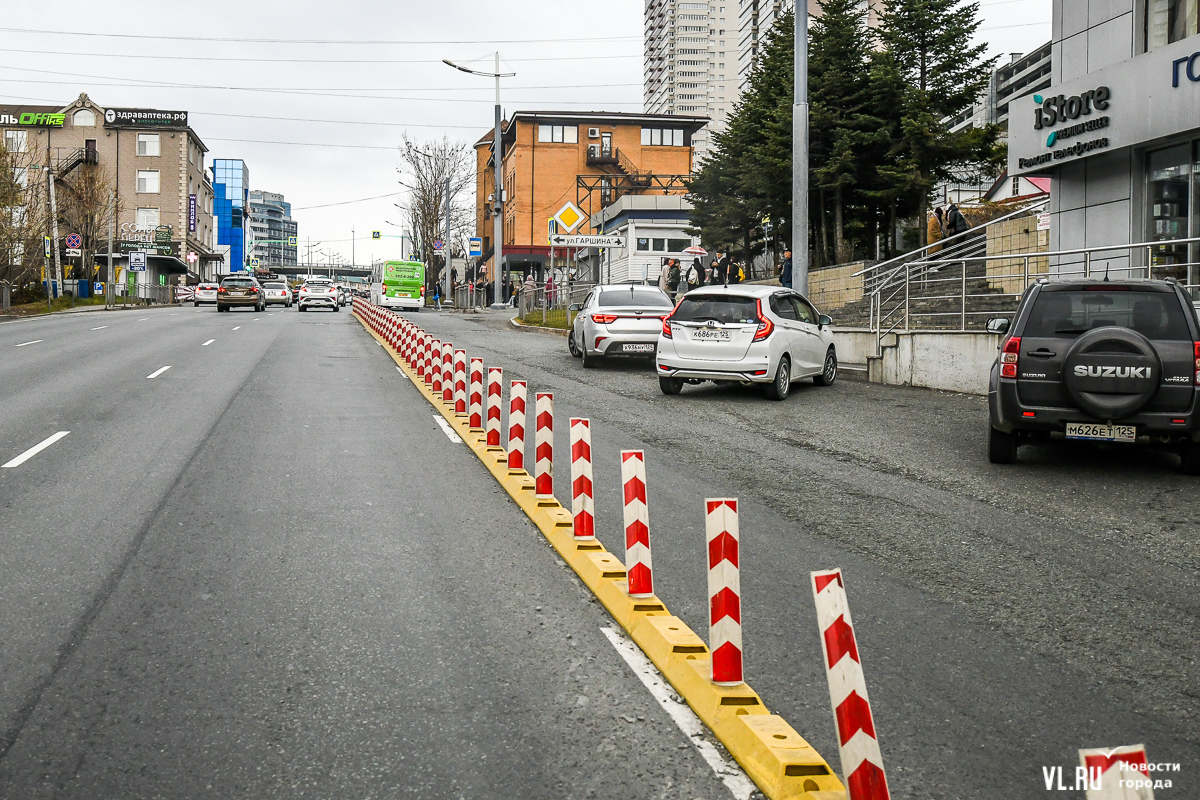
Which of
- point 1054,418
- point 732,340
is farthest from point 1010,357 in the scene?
point 732,340

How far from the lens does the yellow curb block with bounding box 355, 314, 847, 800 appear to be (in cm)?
367

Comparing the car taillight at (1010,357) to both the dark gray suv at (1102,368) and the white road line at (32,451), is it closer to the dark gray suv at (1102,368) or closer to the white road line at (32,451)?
the dark gray suv at (1102,368)

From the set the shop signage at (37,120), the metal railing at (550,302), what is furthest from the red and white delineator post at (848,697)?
the shop signage at (37,120)

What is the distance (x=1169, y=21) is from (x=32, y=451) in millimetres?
16861

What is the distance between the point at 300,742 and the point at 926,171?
94.6 feet

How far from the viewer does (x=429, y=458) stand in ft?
34.1

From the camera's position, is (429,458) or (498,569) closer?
(498,569)

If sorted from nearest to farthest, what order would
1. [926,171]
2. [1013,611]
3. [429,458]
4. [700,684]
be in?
1. [700,684]
2. [1013,611]
3. [429,458]
4. [926,171]

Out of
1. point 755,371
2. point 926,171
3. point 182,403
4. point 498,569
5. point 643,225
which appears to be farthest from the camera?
point 643,225

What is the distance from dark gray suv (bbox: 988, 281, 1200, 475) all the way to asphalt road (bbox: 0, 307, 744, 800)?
4.58m

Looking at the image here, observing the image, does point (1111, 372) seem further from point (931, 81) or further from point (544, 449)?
point (931, 81)

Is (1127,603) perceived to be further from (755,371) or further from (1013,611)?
(755,371)

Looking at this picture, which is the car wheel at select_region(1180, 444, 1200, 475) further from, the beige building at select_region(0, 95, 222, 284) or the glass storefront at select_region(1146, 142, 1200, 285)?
the beige building at select_region(0, 95, 222, 284)

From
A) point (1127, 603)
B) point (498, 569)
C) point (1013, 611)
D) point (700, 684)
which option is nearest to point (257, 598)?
point (498, 569)
